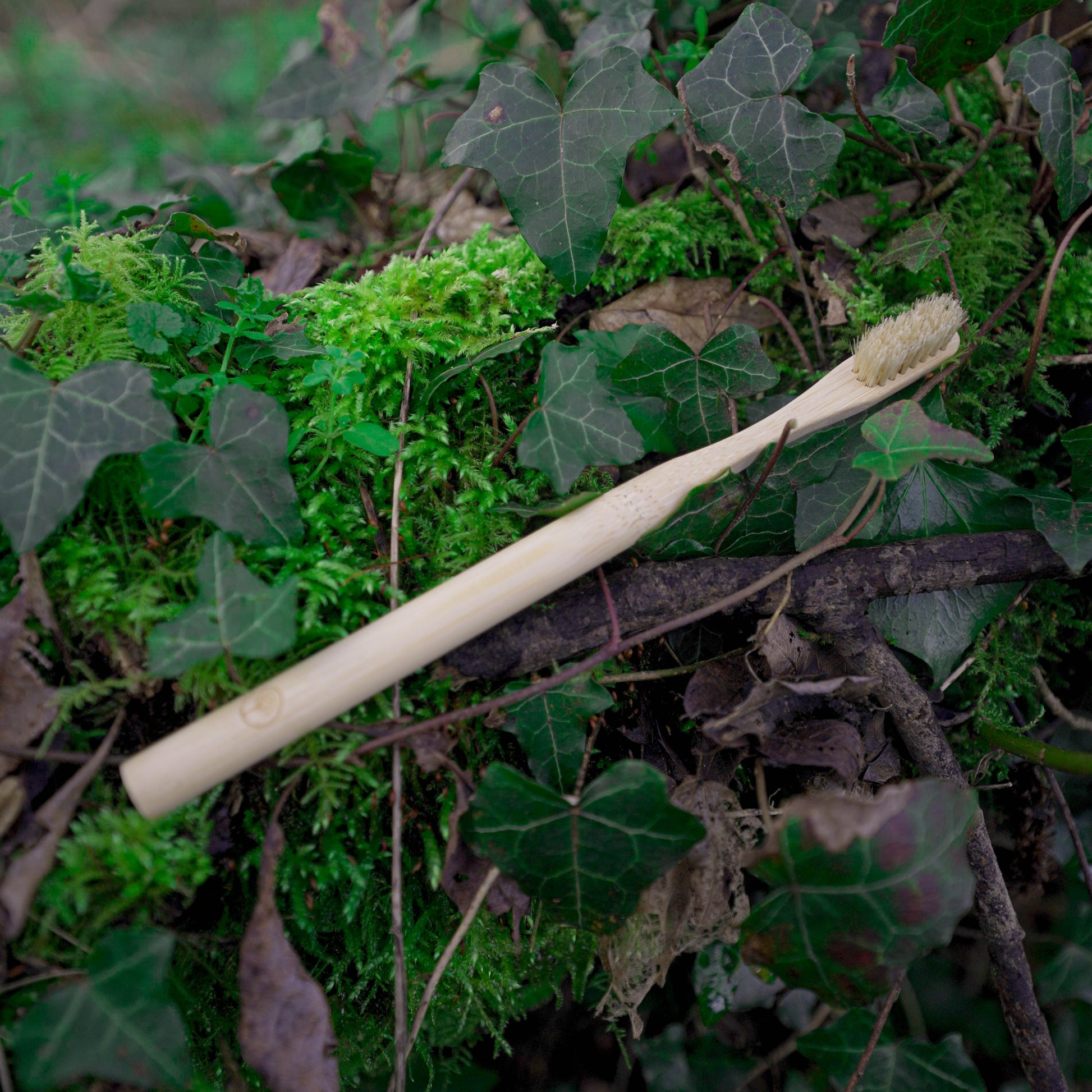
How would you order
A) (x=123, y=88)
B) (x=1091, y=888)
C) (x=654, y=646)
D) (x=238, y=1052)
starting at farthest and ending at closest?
1. (x=123, y=88)
2. (x=1091, y=888)
3. (x=654, y=646)
4. (x=238, y=1052)

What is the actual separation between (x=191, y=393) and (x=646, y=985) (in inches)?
56.9

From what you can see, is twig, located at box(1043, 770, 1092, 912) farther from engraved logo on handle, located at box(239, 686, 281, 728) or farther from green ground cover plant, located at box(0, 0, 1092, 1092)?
engraved logo on handle, located at box(239, 686, 281, 728)

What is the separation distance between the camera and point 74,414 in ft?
3.58

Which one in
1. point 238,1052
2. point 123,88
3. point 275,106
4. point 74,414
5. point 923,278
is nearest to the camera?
point 74,414

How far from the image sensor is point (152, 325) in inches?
48.0

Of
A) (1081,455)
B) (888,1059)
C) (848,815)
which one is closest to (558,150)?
(1081,455)

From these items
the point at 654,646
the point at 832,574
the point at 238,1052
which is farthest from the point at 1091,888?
the point at 238,1052

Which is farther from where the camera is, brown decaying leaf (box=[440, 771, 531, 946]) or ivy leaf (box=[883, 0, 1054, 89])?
ivy leaf (box=[883, 0, 1054, 89])

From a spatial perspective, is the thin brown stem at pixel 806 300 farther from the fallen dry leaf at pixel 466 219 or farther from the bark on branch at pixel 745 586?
the fallen dry leaf at pixel 466 219

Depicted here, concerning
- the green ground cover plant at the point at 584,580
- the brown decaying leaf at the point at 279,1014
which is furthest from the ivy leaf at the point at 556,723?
the brown decaying leaf at the point at 279,1014

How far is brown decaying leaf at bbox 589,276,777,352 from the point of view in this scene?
1.62 metres

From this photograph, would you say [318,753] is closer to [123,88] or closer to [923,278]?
[923,278]

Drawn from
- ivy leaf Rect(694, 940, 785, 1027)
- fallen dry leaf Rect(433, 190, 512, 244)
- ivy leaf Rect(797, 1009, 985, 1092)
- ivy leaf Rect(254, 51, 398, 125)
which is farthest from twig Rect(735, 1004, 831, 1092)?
ivy leaf Rect(254, 51, 398, 125)

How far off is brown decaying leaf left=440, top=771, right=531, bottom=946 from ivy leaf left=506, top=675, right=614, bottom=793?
13cm
